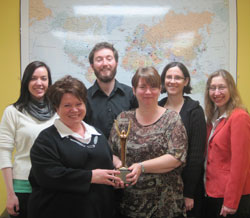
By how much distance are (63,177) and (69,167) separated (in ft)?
0.22

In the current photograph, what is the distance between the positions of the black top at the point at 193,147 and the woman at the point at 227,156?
0.10 m

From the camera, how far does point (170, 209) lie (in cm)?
153

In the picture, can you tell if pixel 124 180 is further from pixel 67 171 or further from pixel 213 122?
pixel 213 122

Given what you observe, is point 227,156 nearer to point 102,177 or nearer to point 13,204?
point 102,177

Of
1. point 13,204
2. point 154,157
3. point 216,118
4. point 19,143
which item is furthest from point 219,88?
point 13,204

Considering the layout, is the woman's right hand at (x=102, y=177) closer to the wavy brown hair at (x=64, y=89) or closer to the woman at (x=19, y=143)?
the wavy brown hair at (x=64, y=89)

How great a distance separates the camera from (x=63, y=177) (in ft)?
4.16

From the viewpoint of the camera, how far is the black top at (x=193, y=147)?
172 centimetres

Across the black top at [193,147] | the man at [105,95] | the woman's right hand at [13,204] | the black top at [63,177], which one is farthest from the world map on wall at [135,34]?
the black top at [63,177]

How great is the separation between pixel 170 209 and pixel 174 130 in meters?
0.49

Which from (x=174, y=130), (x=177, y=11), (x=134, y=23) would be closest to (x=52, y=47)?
(x=134, y=23)

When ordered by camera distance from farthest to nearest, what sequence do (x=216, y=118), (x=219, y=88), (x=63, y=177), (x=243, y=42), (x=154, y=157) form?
(x=243, y=42) < (x=216, y=118) < (x=219, y=88) < (x=154, y=157) < (x=63, y=177)

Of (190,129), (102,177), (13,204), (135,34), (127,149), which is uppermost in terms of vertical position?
(135,34)

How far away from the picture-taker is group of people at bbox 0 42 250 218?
4.35 ft
